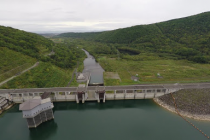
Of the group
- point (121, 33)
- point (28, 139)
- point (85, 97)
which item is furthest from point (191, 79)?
point (121, 33)

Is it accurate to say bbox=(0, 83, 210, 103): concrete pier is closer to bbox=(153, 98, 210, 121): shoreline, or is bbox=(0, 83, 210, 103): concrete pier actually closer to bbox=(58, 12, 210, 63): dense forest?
bbox=(153, 98, 210, 121): shoreline

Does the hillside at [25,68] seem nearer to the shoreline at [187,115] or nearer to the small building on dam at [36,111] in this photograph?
the small building on dam at [36,111]

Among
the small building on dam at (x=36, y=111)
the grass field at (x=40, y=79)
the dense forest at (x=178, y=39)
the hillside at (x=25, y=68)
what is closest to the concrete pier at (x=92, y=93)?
the grass field at (x=40, y=79)

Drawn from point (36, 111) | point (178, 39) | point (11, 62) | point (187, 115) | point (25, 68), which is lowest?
point (187, 115)

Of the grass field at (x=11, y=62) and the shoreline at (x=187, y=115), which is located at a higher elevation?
the grass field at (x=11, y=62)

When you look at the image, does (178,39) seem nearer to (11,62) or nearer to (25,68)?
(25,68)

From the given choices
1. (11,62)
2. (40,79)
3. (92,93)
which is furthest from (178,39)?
(11,62)
